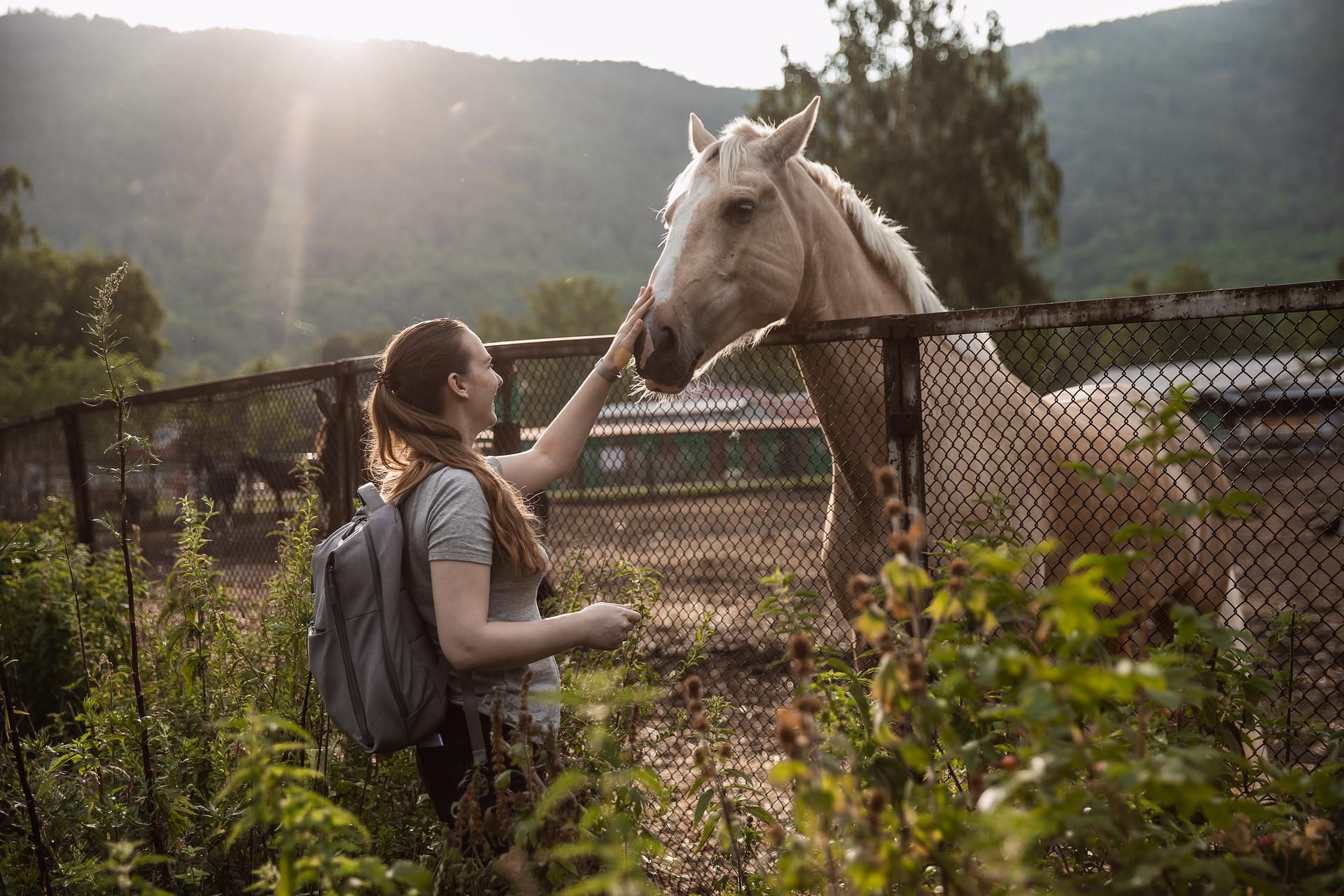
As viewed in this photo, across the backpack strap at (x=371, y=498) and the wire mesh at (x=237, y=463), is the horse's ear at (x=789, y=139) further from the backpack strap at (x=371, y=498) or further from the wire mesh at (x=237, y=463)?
the wire mesh at (x=237, y=463)

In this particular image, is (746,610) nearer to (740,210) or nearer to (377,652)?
(740,210)

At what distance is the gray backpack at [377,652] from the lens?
2.04m

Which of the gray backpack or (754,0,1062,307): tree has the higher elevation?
(754,0,1062,307): tree

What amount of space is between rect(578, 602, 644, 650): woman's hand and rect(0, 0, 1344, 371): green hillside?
104 m

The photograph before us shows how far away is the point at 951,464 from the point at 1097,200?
470 feet

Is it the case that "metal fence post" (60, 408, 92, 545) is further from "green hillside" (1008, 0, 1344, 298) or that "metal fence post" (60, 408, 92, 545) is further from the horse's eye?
"green hillside" (1008, 0, 1344, 298)

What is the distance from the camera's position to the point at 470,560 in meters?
1.98

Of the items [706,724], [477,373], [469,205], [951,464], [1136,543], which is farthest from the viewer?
[469,205]

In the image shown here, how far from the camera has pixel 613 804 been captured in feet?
5.86

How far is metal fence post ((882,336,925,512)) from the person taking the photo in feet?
9.54

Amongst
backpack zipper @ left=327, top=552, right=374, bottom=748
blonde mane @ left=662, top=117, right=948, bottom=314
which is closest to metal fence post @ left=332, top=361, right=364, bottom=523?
blonde mane @ left=662, top=117, right=948, bottom=314

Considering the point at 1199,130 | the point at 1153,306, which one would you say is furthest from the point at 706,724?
the point at 1199,130

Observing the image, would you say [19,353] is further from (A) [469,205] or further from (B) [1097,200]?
(B) [1097,200]

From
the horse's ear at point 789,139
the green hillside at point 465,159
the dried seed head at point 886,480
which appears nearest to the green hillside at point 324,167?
the green hillside at point 465,159
